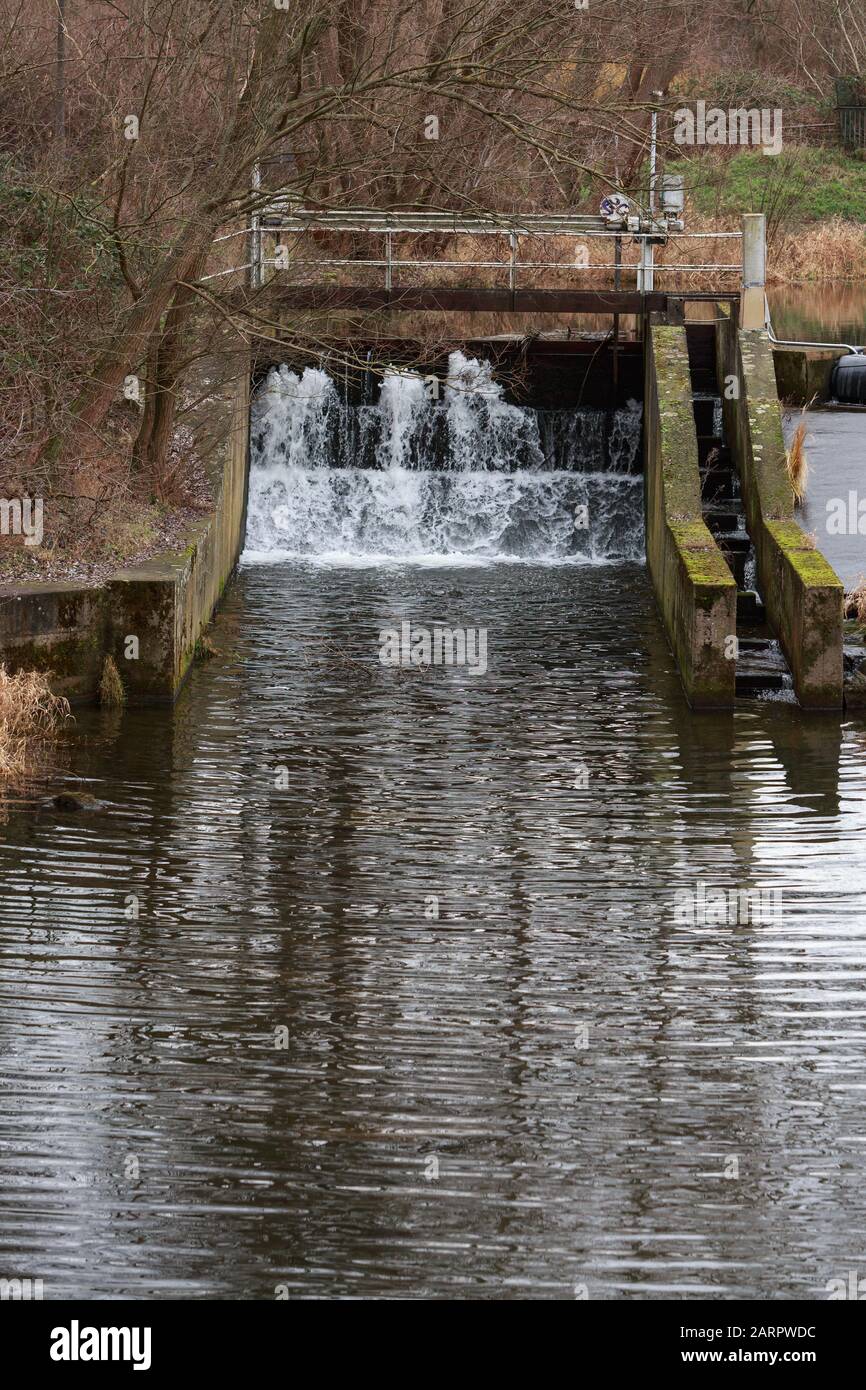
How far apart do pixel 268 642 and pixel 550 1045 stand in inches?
367

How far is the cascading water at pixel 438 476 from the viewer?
22641 millimetres

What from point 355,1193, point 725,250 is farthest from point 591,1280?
point 725,250

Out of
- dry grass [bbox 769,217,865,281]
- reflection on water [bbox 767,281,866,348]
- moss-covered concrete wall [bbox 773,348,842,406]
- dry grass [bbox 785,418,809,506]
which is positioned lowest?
dry grass [bbox 785,418,809,506]

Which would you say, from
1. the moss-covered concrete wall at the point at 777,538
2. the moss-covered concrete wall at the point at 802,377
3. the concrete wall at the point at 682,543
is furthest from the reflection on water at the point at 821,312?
the concrete wall at the point at 682,543

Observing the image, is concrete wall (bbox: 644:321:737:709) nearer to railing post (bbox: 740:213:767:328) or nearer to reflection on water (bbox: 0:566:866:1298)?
reflection on water (bbox: 0:566:866:1298)

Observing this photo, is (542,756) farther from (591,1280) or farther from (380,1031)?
(591,1280)

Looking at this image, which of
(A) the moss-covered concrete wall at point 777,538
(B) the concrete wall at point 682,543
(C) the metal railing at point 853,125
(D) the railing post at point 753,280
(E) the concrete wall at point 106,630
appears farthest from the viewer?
(C) the metal railing at point 853,125

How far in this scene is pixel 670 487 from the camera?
18281mm

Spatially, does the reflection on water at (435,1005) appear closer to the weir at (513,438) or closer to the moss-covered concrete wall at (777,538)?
the moss-covered concrete wall at (777,538)

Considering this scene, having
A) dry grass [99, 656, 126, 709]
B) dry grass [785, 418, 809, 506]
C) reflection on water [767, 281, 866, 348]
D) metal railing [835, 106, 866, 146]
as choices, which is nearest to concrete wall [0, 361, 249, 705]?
dry grass [99, 656, 126, 709]

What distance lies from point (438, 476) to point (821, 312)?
1284 cm

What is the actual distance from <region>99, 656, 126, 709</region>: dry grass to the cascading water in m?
7.51

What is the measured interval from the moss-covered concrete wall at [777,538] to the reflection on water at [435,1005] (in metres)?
0.49

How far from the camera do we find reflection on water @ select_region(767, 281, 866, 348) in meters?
30.0
